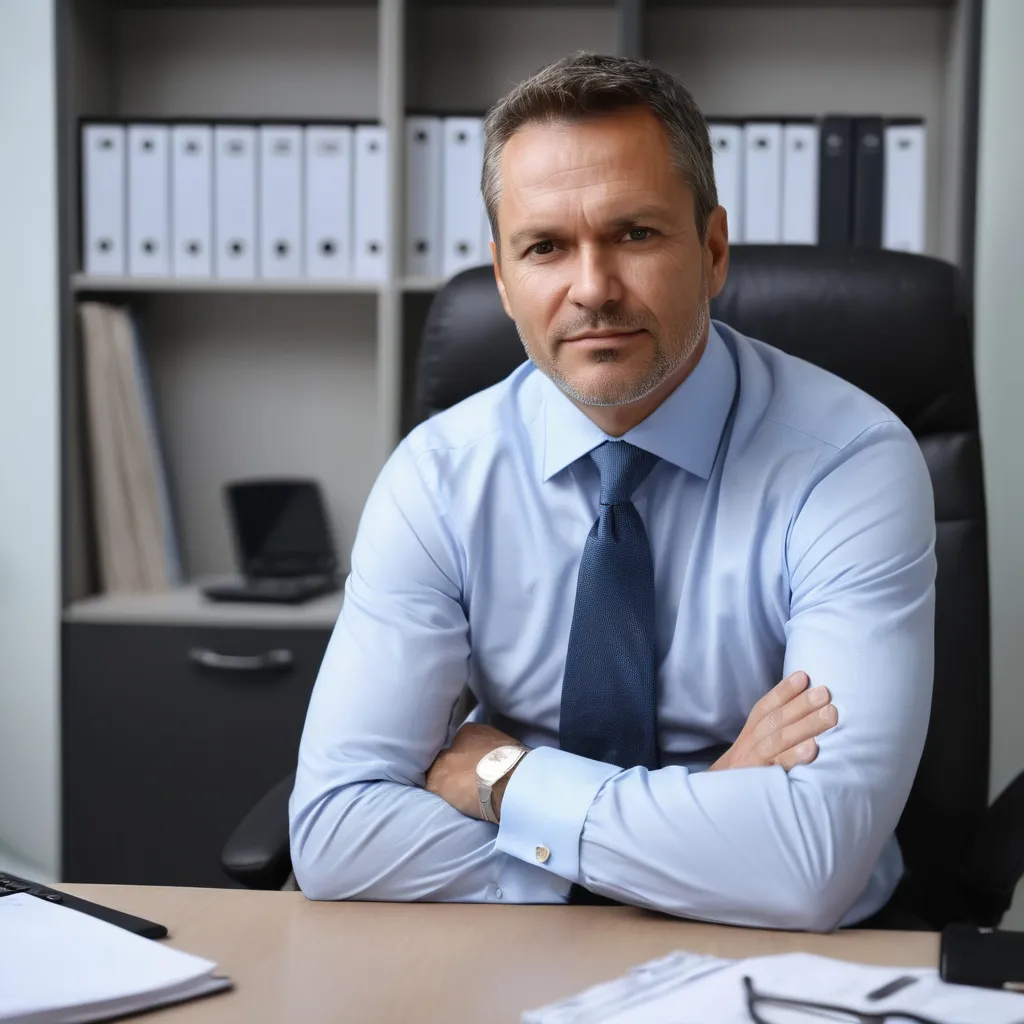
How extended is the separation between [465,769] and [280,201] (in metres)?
1.41

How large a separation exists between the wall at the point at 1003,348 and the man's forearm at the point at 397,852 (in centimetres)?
131

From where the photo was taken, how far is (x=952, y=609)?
4.55ft

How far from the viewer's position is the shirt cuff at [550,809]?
3.37ft

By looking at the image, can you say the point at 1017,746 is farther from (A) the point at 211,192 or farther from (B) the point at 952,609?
(A) the point at 211,192

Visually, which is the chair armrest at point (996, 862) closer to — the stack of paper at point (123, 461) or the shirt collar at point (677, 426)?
the shirt collar at point (677, 426)

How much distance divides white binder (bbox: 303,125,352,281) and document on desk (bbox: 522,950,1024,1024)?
170cm

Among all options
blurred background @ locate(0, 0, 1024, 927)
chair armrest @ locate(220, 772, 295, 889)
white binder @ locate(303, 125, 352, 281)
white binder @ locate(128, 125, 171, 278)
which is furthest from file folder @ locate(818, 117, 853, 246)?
chair armrest @ locate(220, 772, 295, 889)

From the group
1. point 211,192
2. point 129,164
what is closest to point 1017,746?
point 211,192

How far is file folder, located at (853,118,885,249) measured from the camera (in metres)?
2.11

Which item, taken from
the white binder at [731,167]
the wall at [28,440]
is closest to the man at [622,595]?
the white binder at [731,167]

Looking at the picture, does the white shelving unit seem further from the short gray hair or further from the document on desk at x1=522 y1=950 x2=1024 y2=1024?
the document on desk at x1=522 y1=950 x2=1024 y2=1024

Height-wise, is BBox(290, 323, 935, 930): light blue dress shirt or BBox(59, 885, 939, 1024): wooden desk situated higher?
BBox(290, 323, 935, 930): light blue dress shirt

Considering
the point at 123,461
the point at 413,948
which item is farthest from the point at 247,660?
the point at 413,948

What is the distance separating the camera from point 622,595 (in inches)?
47.2
